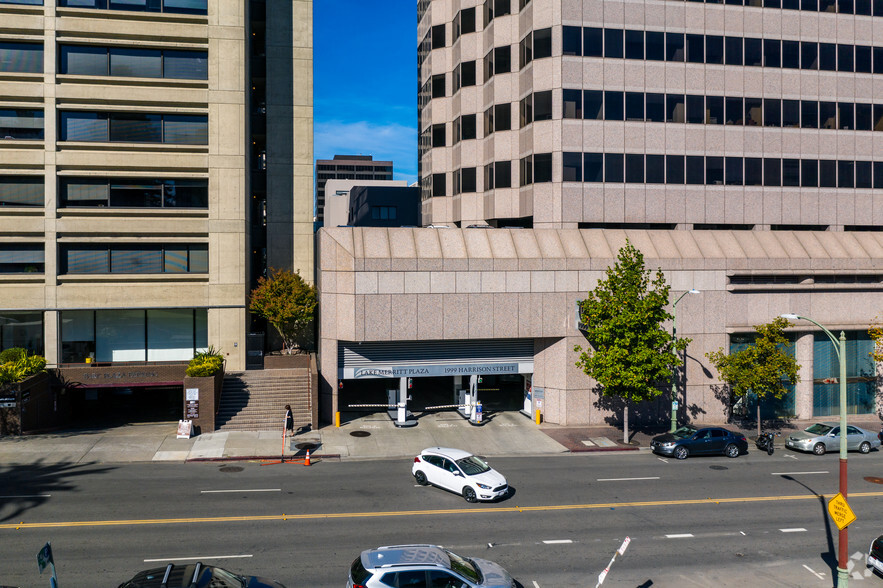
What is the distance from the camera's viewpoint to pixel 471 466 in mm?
25359

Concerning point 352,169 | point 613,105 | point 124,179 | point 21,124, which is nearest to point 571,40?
point 613,105

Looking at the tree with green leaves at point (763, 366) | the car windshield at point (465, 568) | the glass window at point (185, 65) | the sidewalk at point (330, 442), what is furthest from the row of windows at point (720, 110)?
the car windshield at point (465, 568)

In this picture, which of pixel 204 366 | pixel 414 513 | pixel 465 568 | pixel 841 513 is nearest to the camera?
pixel 465 568

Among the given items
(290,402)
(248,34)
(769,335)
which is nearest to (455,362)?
(290,402)

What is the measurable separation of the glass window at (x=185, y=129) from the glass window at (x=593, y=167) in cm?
2281

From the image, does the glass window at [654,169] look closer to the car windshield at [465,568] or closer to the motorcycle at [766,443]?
the motorcycle at [766,443]

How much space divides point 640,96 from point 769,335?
15.9 metres

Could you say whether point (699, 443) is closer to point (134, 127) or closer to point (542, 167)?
point (542, 167)

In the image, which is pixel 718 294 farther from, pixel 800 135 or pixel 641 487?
pixel 641 487

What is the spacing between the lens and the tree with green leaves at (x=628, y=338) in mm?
32991

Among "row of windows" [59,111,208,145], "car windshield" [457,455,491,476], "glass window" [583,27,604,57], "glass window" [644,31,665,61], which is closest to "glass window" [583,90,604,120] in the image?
"glass window" [583,27,604,57]

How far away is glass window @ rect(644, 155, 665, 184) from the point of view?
41062mm

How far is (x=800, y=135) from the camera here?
1686 inches

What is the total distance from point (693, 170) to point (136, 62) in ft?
111
